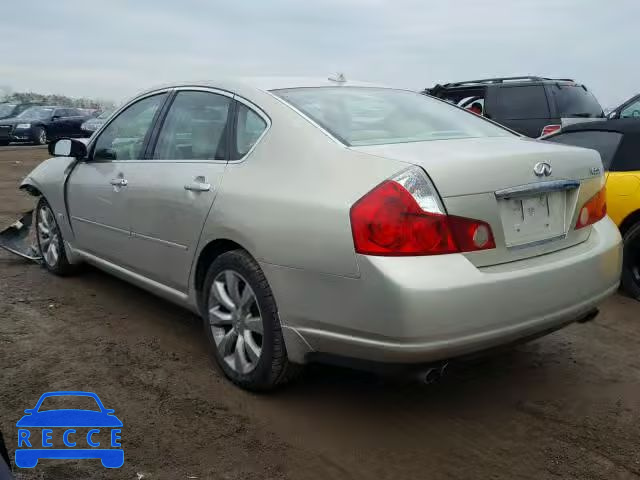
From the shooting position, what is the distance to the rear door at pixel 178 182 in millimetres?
3354

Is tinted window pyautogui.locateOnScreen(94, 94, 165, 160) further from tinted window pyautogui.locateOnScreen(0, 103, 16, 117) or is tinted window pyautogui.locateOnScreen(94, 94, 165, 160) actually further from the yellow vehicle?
tinted window pyautogui.locateOnScreen(0, 103, 16, 117)

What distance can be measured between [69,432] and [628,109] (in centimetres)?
906

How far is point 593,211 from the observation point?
124 inches

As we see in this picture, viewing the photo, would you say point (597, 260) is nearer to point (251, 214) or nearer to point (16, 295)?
point (251, 214)

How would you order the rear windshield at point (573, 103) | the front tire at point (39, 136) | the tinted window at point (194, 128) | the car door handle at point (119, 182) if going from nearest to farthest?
the tinted window at point (194, 128) < the car door handle at point (119, 182) < the rear windshield at point (573, 103) < the front tire at point (39, 136)

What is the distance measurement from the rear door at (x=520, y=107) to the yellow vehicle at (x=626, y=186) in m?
4.48

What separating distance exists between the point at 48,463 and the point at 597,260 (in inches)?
101

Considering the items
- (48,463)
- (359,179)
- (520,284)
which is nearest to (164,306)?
(48,463)

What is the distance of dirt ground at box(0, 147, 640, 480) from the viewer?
259 cm

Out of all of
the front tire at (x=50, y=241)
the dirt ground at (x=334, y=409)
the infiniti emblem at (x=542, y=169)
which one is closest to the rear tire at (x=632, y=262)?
the dirt ground at (x=334, y=409)

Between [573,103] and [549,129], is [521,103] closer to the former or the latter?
[549,129]

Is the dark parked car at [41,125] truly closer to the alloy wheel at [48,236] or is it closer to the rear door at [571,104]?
the rear door at [571,104]

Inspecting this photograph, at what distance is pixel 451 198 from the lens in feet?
8.27

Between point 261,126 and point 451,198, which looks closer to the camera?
point 451,198
